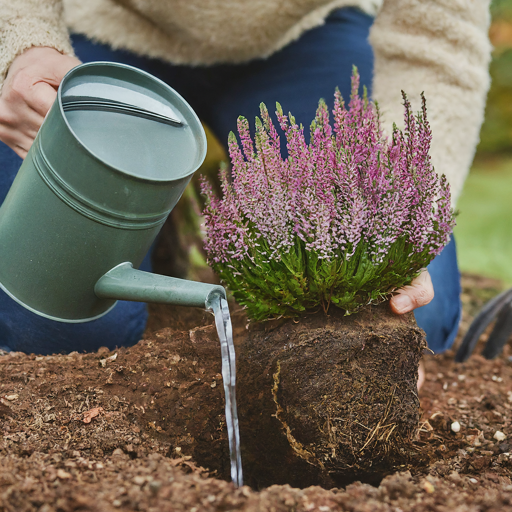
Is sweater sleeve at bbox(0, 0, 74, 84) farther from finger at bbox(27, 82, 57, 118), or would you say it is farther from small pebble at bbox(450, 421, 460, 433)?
small pebble at bbox(450, 421, 460, 433)

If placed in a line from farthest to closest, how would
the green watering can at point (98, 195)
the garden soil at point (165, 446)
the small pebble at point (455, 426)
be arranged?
the small pebble at point (455, 426)
the green watering can at point (98, 195)
the garden soil at point (165, 446)

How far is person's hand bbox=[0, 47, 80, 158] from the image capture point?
135 centimetres

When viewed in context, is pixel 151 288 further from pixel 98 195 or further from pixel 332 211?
pixel 332 211

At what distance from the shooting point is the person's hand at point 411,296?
134cm

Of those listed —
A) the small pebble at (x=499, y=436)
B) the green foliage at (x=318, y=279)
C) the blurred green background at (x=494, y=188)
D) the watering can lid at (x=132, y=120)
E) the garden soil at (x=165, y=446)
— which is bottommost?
the blurred green background at (x=494, y=188)

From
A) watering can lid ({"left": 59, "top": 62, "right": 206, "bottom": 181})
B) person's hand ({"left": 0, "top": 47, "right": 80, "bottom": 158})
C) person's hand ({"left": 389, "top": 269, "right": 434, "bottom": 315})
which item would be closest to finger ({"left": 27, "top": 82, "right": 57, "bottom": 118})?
person's hand ({"left": 0, "top": 47, "right": 80, "bottom": 158})

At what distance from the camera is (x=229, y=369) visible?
1.22 m

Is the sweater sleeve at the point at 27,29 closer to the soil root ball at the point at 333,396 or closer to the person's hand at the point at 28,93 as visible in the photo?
the person's hand at the point at 28,93

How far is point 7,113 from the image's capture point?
1.40 m

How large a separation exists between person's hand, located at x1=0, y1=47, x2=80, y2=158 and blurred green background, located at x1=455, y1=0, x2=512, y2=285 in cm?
348

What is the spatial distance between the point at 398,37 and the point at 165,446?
5.56ft

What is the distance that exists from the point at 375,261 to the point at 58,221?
2.51ft

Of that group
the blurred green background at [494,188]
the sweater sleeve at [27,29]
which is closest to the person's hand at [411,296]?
the sweater sleeve at [27,29]

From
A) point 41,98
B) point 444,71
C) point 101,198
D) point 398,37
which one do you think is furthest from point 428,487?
point 398,37
